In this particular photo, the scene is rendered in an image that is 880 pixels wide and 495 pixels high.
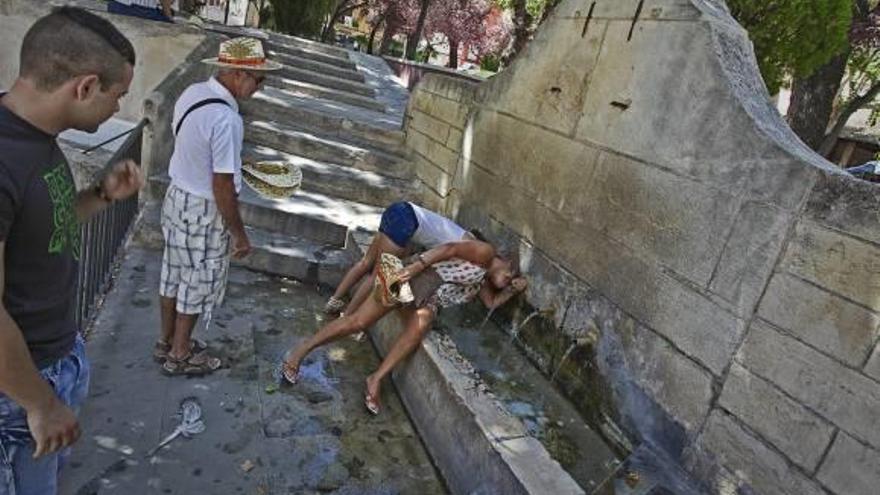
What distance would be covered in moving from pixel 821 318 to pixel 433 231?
2.77 m

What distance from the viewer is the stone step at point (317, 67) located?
37.3 ft

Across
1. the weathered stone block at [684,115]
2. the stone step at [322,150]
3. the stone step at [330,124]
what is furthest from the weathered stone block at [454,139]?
the weathered stone block at [684,115]

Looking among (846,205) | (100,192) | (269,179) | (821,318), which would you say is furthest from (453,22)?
(100,192)

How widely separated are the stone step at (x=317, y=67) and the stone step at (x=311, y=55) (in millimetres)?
148

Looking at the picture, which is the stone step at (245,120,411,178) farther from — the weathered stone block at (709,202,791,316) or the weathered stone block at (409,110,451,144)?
the weathered stone block at (709,202,791,316)

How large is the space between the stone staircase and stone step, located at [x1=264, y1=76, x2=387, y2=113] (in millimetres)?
17

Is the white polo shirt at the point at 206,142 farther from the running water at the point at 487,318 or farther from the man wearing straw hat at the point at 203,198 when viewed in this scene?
the running water at the point at 487,318

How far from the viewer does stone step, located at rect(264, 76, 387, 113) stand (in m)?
10.0

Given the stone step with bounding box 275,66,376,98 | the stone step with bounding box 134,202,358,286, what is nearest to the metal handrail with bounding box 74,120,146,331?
the stone step with bounding box 134,202,358,286

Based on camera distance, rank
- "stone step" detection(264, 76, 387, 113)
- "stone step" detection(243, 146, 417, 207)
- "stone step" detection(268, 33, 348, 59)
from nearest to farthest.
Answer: "stone step" detection(243, 146, 417, 207) < "stone step" detection(264, 76, 387, 113) < "stone step" detection(268, 33, 348, 59)

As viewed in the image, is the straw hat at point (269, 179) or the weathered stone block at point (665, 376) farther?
the straw hat at point (269, 179)

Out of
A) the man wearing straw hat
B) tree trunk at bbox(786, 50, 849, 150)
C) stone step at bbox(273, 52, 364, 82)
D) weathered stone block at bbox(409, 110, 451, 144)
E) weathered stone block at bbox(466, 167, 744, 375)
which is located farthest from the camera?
stone step at bbox(273, 52, 364, 82)

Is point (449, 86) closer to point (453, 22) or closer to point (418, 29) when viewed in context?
point (418, 29)

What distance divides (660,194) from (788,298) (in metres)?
1.05
